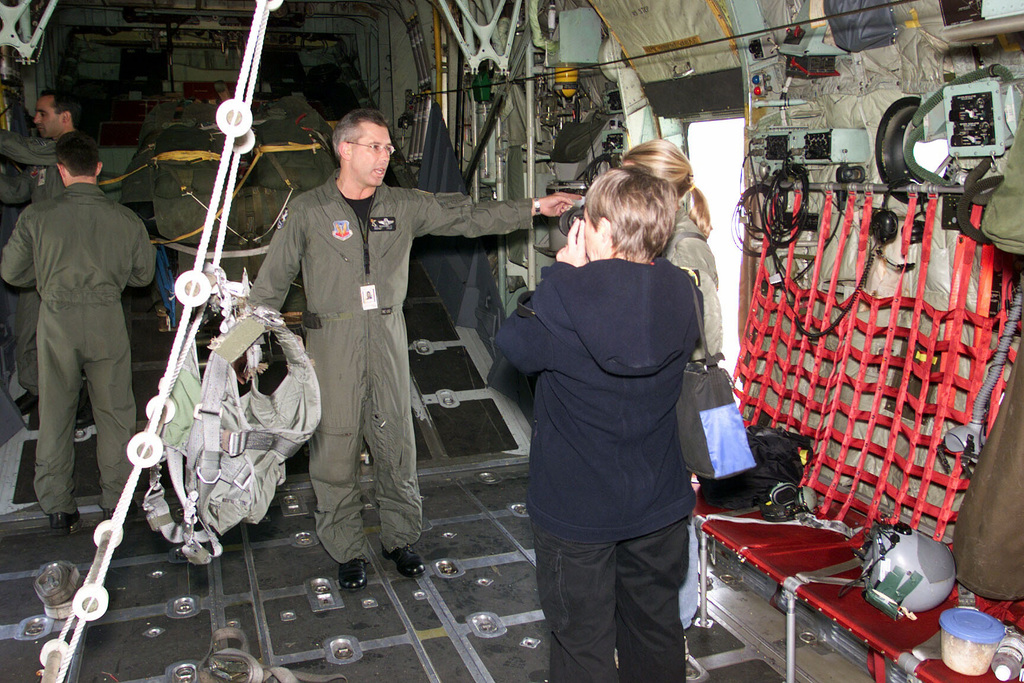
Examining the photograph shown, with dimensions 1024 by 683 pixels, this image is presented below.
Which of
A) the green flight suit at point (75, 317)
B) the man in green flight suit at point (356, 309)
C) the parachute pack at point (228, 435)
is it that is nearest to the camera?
the parachute pack at point (228, 435)

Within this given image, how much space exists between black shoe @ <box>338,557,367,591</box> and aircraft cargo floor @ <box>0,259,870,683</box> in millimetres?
48

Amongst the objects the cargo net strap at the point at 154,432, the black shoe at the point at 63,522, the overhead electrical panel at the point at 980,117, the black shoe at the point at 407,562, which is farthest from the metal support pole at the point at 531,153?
the cargo net strap at the point at 154,432

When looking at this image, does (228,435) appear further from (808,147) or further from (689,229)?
(808,147)

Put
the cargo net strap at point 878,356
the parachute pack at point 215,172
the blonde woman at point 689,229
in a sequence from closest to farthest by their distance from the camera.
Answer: the blonde woman at point 689,229
the cargo net strap at point 878,356
the parachute pack at point 215,172

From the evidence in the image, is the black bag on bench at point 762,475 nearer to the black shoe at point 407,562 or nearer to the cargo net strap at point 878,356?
the cargo net strap at point 878,356

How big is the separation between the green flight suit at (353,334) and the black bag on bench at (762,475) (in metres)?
1.49

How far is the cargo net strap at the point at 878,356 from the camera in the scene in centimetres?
358

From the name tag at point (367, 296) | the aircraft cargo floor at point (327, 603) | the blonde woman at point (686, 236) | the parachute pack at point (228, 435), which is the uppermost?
the blonde woman at point (686, 236)

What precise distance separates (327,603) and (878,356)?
2.99 m

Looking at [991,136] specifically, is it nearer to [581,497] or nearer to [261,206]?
[581,497]

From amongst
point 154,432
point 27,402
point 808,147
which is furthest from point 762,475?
point 27,402

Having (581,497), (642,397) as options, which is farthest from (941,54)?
(581,497)

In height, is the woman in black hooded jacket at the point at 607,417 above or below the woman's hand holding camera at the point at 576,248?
below

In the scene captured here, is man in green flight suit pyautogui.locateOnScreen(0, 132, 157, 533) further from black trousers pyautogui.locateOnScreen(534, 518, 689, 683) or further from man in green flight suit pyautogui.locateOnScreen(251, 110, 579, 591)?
black trousers pyautogui.locateOnScreen(534, 518, 689, 683)
